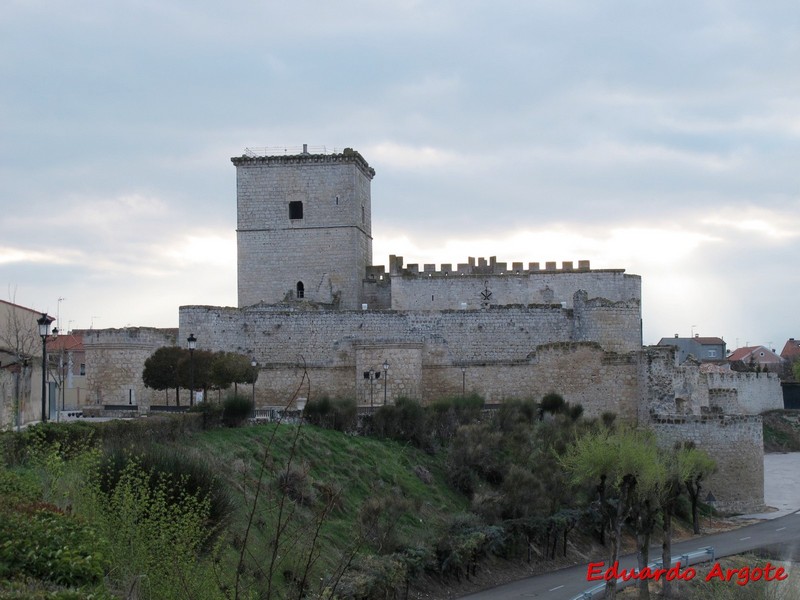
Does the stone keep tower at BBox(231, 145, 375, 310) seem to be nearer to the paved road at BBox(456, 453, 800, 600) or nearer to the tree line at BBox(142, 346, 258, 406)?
Answer: the tree line at BBox(142, 346, 258, 406)

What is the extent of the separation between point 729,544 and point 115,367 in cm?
1773

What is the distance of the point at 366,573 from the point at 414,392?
44.7ft

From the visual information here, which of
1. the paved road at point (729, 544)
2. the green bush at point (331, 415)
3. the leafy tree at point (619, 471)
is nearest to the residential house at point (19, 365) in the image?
the green bush at point (331, 415)

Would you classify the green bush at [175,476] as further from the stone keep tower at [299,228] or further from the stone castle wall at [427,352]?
the stone keep tower at [299,228]

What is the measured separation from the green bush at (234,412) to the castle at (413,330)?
513 cm

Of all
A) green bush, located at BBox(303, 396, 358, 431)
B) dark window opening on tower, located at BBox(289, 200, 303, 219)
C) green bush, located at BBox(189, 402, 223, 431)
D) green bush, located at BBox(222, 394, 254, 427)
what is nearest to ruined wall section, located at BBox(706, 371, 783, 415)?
dark window opening on tower, located at BBox(289, 200, 303, 219)

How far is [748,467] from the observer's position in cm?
3083

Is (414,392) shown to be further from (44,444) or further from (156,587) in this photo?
(156,587)

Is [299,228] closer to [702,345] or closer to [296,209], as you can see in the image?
[296,209]

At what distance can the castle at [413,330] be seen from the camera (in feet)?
103

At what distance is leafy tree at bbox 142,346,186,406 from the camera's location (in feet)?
96.2

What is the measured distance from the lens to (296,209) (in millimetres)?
38719

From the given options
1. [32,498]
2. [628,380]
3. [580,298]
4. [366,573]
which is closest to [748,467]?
[628,380]

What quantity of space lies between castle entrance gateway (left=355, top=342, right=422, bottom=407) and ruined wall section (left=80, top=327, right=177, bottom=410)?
20.7 ft
